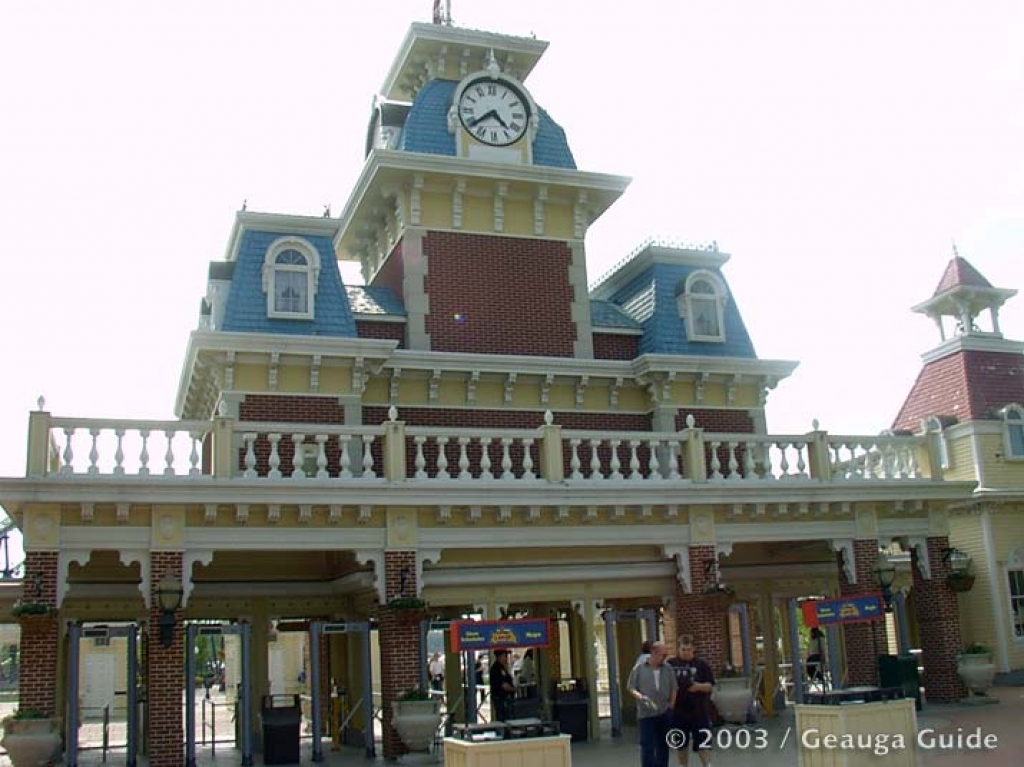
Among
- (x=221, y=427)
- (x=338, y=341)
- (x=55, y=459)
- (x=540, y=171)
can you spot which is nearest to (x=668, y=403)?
(x=540, y=171)

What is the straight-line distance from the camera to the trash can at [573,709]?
18906 mm

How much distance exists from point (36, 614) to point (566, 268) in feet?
41.2

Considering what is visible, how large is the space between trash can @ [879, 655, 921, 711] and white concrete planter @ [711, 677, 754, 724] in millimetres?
Result: 2890

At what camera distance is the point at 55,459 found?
16.7 m

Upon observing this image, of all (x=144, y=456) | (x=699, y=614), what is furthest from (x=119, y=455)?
(x=699, y=614)

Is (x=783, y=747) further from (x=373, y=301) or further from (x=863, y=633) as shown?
(x=373, y=301)

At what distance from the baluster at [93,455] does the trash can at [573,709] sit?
8.41 metres

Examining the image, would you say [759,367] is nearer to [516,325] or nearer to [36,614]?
[516,325]

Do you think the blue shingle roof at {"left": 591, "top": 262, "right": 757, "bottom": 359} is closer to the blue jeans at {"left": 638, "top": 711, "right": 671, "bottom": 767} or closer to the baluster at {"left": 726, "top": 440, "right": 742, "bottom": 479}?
the baluster at {"left": 726, "top": 440, "right": 742, "bottom": 479}

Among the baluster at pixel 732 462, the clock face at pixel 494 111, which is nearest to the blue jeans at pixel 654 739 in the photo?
the baluster at pixel 732 462

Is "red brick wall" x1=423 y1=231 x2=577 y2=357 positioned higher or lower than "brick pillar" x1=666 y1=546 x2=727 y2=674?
higher

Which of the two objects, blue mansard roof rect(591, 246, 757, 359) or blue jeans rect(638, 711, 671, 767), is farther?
blue mansard roof rect(591, 246, 757, 359)

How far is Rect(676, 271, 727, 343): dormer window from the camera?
23891 mm

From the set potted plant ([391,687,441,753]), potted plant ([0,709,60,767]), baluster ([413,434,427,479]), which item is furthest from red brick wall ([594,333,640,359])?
potted plant ([0,709,60,767])
